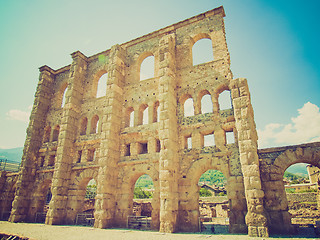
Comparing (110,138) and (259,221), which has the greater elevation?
(110,138)

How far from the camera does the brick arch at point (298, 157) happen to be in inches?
347

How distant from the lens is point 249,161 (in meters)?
8.93

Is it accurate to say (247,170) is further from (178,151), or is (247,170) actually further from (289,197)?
(289,197)

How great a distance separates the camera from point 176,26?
566 inches

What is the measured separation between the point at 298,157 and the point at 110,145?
965 centimetres

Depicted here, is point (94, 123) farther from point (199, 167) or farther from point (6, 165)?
point (6, 165)

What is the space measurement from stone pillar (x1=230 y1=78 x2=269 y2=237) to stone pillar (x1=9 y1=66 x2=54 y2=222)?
15.0 meters

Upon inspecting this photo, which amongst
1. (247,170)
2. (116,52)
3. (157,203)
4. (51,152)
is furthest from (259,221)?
(51,152)

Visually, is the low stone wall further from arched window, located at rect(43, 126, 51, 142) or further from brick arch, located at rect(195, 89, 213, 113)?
arched window, located at rect(43, 126, 51, 142)

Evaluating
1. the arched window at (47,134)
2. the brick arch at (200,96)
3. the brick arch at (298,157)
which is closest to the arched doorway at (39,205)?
the arched window at (47,134)

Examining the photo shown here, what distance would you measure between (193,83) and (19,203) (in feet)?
47.9

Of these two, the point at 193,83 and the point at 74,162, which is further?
the point at 74,162

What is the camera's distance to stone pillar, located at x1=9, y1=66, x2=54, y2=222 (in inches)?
589

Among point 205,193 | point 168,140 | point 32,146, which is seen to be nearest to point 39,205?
point 32,146
